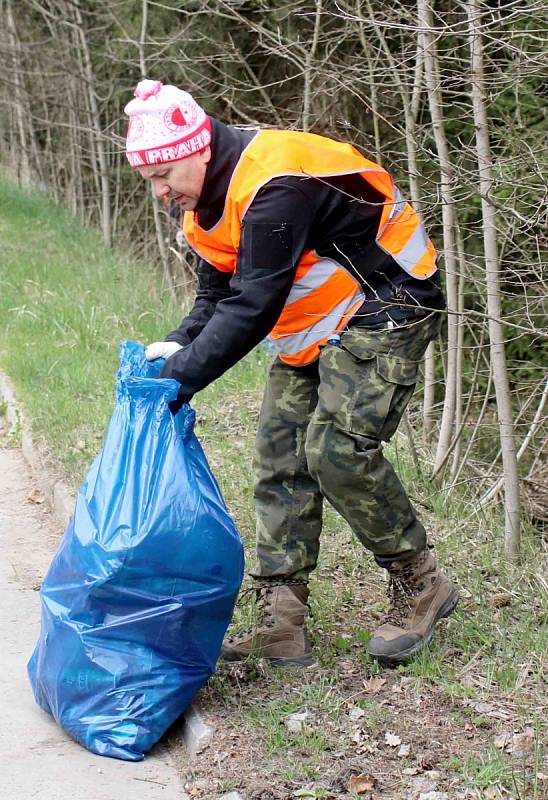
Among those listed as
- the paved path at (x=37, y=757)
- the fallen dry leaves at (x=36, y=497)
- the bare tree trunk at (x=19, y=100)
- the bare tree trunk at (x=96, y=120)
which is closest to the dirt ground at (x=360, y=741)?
the paved path at (x=37, y=757)

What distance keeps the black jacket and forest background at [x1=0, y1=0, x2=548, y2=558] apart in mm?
254

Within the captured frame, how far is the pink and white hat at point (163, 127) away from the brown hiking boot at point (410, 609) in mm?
1456

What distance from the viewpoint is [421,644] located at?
3525 mm

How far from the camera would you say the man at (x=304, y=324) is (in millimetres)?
3062

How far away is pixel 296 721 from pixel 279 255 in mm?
1348

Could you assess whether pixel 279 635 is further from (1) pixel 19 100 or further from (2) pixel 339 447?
(1) pixel 19 100

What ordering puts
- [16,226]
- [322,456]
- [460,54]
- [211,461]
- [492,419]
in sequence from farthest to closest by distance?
1. [16,226]
2. [492,419]
3. [460,54]
4. [211,461]
5. [322,456]

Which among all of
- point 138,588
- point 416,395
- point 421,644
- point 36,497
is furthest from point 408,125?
point 416,395

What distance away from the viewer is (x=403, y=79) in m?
5.54

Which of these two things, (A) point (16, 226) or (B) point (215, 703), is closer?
(B) point (215, 703)

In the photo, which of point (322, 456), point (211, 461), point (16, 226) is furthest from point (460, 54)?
point (16, 226)

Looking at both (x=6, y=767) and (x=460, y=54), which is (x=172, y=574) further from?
(x=460, y=54)

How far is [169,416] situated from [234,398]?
10.9ft

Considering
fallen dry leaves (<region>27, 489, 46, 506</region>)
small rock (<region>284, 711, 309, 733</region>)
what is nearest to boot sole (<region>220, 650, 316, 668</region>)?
small rock (<region>284, 711, 309, 733</region>)
